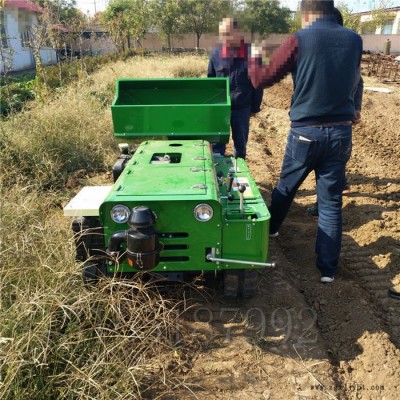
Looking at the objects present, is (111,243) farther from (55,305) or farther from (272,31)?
(272,31)

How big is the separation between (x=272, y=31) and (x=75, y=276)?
2910 millimetres

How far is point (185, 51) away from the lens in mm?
24328

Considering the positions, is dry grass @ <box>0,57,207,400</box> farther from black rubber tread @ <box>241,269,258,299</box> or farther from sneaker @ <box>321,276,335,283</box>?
sneaker @ <box>321,276,335,283</box>

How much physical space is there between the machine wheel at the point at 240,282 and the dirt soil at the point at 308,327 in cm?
15

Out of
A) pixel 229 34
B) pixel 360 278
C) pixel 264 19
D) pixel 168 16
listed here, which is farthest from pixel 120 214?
pixel 168 16

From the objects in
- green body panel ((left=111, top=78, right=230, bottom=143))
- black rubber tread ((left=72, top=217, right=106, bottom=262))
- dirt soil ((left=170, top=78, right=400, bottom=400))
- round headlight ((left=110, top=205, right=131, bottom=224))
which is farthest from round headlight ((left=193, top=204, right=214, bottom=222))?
green body panel ((left=111, top=78, right=230, bottom=143))

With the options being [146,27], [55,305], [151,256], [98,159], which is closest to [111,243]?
[151,256]

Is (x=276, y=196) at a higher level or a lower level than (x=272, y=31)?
lower

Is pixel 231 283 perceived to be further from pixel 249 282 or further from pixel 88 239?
pixel 88 239

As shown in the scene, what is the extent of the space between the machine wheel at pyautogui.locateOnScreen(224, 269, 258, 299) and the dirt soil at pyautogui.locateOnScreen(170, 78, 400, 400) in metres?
0.15

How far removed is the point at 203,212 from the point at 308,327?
1.15m

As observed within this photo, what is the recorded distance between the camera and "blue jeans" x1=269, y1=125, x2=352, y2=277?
11.0 feet

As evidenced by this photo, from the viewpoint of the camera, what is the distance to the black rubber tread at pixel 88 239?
9.69 feet

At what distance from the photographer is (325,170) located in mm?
3455
